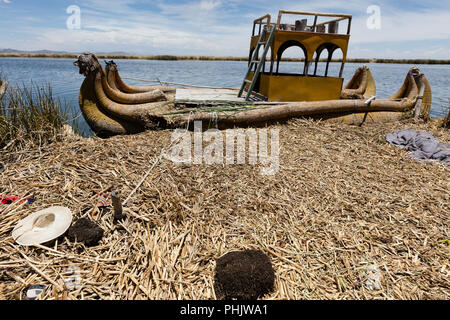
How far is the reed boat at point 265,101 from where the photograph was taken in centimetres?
675

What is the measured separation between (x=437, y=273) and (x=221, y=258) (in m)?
2.18

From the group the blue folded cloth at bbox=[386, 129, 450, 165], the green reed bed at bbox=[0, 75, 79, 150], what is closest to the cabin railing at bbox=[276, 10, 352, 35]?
the blue folded cloth at bbox=[386, 129, 450, 165]

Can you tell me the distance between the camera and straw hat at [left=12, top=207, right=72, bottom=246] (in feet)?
9.11

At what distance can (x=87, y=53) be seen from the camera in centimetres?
656

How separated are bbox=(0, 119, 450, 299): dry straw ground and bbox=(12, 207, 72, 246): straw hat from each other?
0.09m

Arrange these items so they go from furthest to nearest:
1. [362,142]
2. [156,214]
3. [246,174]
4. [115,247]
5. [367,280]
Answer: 1. [362,142]
2. [246,174]
3. [156,214]
4. [115,247]
5. [367,280]

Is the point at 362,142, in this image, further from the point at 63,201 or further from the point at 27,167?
the point at 27,167

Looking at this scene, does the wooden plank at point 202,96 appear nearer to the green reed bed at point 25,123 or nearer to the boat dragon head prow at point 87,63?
the boat dragon head prow at point 87,63

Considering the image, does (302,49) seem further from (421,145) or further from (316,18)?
(421,145)

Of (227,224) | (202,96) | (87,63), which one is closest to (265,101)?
(202,96)

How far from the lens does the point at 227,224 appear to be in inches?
131

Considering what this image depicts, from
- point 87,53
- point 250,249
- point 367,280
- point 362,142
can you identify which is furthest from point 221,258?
point 87,53

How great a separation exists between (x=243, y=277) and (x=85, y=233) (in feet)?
5.73

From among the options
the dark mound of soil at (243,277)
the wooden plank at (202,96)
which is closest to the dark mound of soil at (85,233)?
the dark mound of soil at (243,277)
